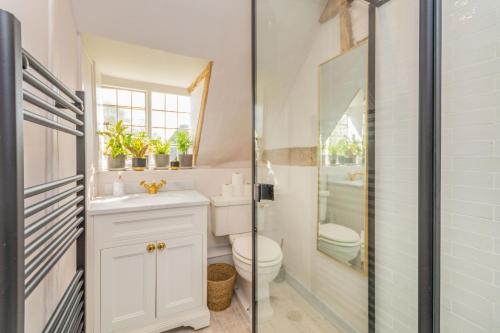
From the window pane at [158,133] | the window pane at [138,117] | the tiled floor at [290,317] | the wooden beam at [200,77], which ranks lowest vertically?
the tiled floor at [290,317]

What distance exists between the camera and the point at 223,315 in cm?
176

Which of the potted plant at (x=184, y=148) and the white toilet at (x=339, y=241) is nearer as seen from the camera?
the white toilet at (x=339, y=241)

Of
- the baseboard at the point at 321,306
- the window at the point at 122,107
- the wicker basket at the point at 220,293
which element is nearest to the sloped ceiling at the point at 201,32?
the window at the point at 122,107

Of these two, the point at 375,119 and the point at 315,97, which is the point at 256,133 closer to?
the point at 315,97

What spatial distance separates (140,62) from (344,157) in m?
1.67

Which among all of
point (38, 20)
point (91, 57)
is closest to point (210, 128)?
point (91, 57)

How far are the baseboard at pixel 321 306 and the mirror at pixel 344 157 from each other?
0.27 metres

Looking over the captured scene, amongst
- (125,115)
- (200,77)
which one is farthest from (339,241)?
(125,115)

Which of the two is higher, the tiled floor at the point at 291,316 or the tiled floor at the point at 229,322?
the tiled floor at the point at 291,316

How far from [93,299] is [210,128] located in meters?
1.43

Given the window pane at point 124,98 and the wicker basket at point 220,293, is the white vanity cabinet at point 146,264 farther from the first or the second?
the window pane at point 124,98

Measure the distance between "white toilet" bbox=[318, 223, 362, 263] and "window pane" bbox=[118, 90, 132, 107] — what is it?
6.44 feet

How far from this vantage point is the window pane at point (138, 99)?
2.20 meters

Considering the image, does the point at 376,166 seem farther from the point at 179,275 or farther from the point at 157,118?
the point at 157,118
